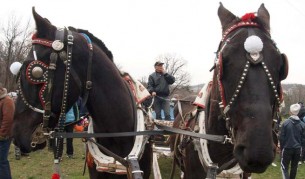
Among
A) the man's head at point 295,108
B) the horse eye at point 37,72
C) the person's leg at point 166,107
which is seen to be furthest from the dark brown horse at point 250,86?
the man's head at point 295,108

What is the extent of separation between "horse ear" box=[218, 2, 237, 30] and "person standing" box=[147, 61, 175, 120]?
5.28m

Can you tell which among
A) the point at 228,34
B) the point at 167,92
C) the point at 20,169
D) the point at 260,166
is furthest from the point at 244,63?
the point at 20,169

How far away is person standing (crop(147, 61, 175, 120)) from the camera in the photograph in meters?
8.48

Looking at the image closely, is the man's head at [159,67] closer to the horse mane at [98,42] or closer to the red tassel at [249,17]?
the horse mane at [98,42]

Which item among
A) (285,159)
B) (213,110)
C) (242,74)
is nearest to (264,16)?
(242,74)

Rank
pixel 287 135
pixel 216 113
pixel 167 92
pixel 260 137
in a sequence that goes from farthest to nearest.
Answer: pixel 287 135, pixel 167 92, pixel 216 113, pixel 260 137

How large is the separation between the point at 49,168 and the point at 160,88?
13.9 ft

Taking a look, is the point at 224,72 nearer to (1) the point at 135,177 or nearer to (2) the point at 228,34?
(2) the point at 228,34

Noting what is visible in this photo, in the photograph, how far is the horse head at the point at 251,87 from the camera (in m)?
2.23

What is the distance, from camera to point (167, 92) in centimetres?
876

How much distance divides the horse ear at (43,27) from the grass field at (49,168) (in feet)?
20.1

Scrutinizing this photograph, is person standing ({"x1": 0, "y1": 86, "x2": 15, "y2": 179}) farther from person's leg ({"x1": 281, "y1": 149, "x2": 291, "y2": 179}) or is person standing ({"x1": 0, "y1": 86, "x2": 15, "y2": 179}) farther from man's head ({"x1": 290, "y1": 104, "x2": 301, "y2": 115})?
man's head ({"x1": 290, "y1": 104, "x2": 301, "y2": 115})

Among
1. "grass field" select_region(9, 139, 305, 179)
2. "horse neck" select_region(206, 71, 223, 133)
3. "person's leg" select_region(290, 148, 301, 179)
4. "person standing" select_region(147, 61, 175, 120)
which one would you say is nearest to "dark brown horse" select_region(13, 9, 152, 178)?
"horse neck" select_region(206, 71, 223, 133)

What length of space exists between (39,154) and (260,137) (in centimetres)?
1097
